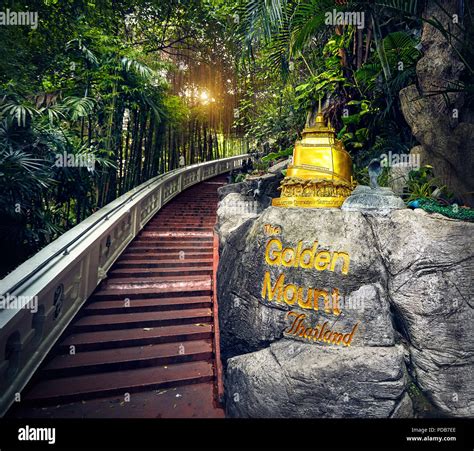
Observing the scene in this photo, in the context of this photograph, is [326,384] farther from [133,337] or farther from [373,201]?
[133,337]

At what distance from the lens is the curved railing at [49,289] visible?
113 inches

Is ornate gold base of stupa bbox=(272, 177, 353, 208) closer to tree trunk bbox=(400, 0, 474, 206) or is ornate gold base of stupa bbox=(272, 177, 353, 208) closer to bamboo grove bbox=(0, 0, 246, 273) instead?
tree trunk bbox=(400, 0, 474, 206)

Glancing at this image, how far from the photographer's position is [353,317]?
3.01 meters

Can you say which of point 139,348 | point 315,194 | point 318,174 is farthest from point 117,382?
point 318,174

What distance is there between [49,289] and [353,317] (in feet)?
11.7

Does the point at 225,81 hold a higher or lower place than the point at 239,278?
higher

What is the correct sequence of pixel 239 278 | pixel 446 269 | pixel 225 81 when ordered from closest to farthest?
pixel 446 269 < pixel 239 278 < pixel 225 81

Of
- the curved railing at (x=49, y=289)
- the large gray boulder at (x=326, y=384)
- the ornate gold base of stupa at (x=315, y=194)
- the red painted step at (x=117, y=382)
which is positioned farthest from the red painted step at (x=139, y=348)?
the ornate gold base of stupa at (x=315, y=194)

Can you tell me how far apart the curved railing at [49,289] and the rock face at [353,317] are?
7.54 feet

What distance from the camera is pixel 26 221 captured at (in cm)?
471

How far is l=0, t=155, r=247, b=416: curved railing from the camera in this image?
2871mm

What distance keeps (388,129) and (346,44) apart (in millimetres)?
2526

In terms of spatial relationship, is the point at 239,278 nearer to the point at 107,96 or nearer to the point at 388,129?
the point at 388,129

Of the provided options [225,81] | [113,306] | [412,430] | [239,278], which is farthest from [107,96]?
[225,81]
